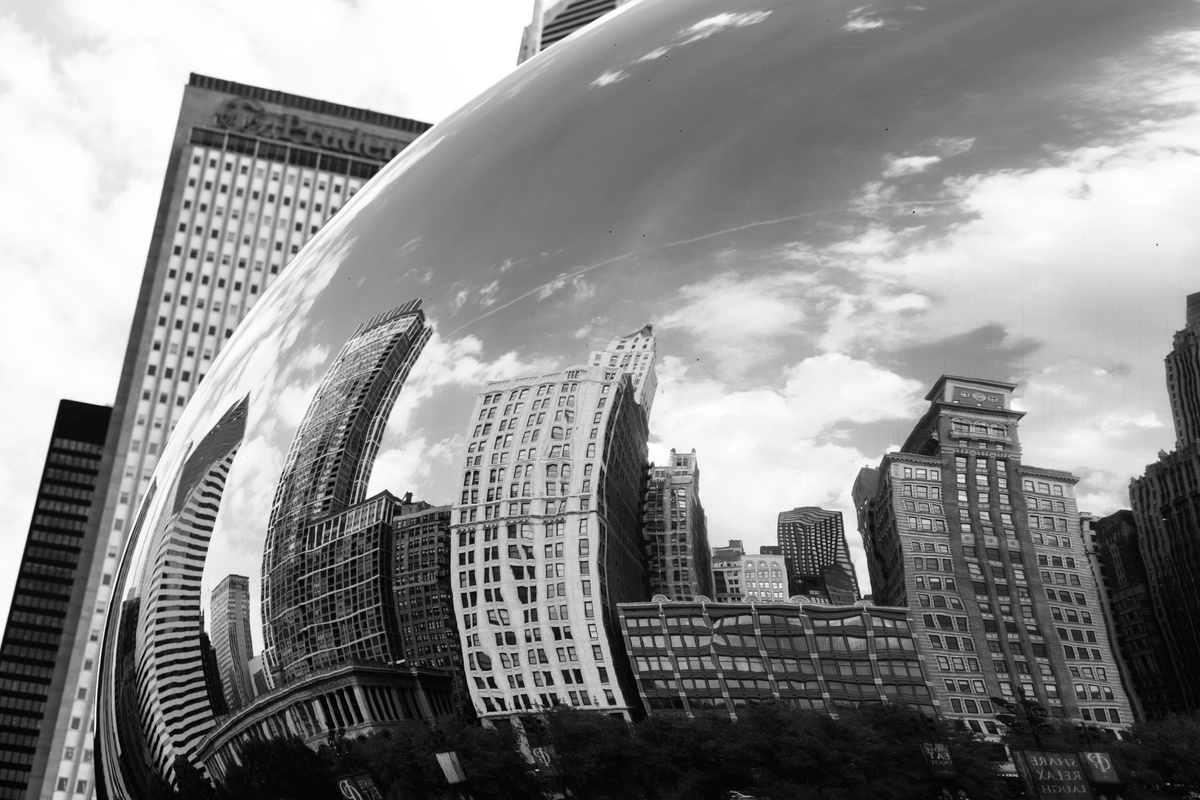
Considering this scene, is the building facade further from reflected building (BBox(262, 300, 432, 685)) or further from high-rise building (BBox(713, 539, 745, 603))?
reflected building (BBox(262, 300, 432, 685))

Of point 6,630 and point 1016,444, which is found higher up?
point 6,630

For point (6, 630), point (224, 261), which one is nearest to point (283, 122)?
point (224, 261)

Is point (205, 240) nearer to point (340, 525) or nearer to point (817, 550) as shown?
point (340, 525)

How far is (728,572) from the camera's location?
2.19m

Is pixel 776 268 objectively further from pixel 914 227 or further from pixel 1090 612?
pixel 1090 612

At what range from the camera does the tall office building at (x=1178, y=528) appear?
208 centimetres

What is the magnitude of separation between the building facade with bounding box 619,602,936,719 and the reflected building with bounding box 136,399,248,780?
1179 mm

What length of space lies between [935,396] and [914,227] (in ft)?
1.18

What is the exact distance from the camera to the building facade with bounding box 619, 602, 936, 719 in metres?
2.12

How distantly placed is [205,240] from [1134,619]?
89.6 m

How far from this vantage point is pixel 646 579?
223 cm

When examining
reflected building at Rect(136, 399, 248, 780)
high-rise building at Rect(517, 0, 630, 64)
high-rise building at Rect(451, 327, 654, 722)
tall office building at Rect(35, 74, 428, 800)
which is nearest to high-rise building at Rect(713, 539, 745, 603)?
high-rise building at Rect(451, 327, 654, 722)

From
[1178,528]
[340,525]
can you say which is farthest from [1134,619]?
[340,525]

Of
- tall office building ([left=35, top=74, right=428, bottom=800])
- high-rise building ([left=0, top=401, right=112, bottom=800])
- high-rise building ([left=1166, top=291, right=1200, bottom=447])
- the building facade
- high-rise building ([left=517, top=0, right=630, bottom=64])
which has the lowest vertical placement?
the building facade
